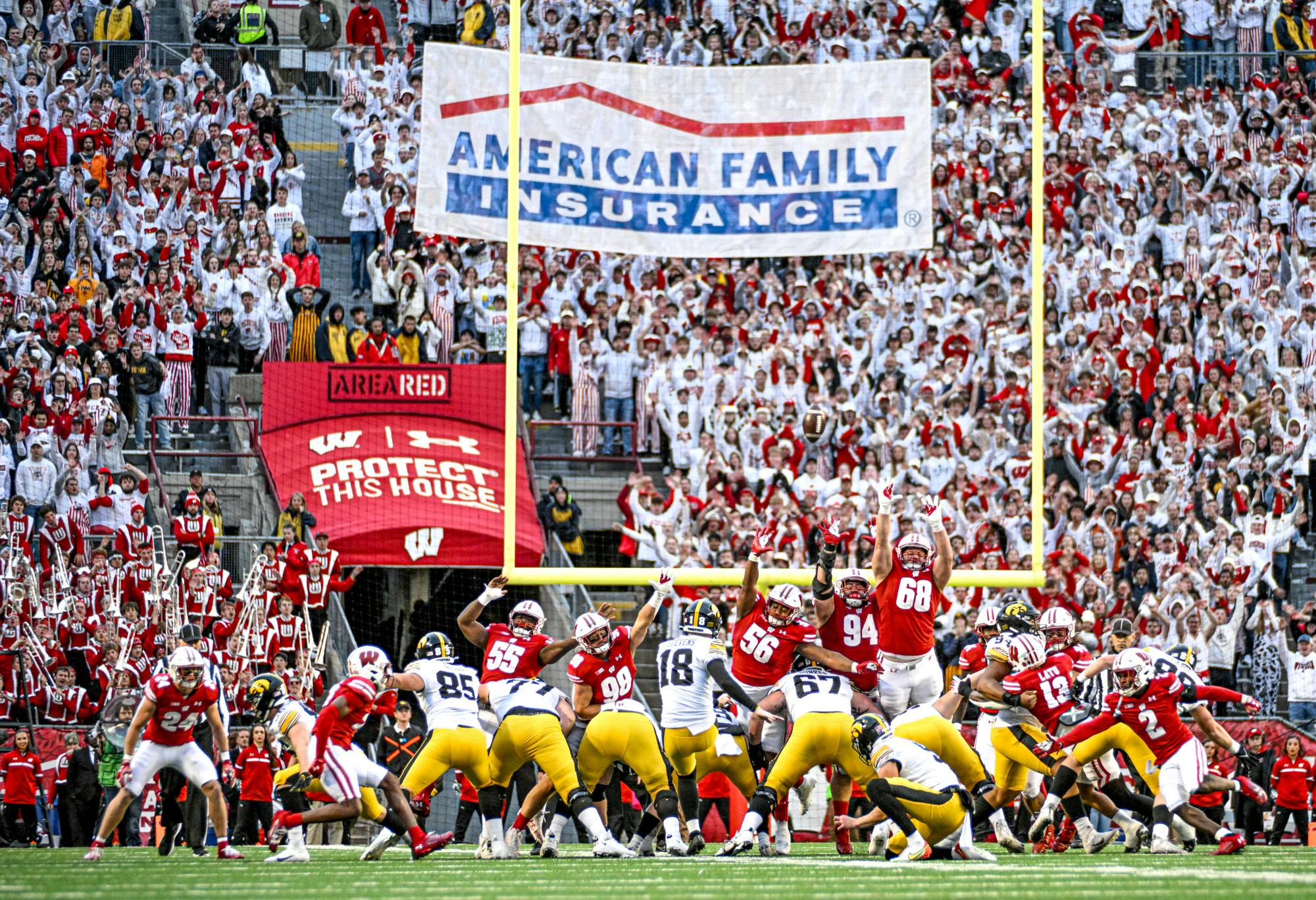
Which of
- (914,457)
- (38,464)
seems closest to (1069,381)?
(914,457)

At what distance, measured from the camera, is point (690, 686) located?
37.7ft

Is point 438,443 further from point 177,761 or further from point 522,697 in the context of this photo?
point 522,697

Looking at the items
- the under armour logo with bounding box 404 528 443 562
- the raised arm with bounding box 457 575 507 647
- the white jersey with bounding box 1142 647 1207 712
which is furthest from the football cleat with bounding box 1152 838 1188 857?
the under armour logo with bounding box 404 528 443 562

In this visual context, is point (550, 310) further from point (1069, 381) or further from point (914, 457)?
point (1069, 381)

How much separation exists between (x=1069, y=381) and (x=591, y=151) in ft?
23.0

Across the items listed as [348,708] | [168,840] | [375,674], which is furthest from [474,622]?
[168,840]

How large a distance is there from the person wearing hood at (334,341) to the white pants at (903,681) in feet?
28.7

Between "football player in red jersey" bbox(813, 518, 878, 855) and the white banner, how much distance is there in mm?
2918

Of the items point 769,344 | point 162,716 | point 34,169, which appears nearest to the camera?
point 162,716

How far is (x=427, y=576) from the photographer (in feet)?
61.4

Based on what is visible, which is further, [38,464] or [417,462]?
[417,462]

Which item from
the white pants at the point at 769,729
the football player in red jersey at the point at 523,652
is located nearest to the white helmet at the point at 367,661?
the football player in red jersey at the point at 523,652

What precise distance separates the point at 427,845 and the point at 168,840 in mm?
2291

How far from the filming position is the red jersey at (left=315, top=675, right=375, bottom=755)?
1088 cm
